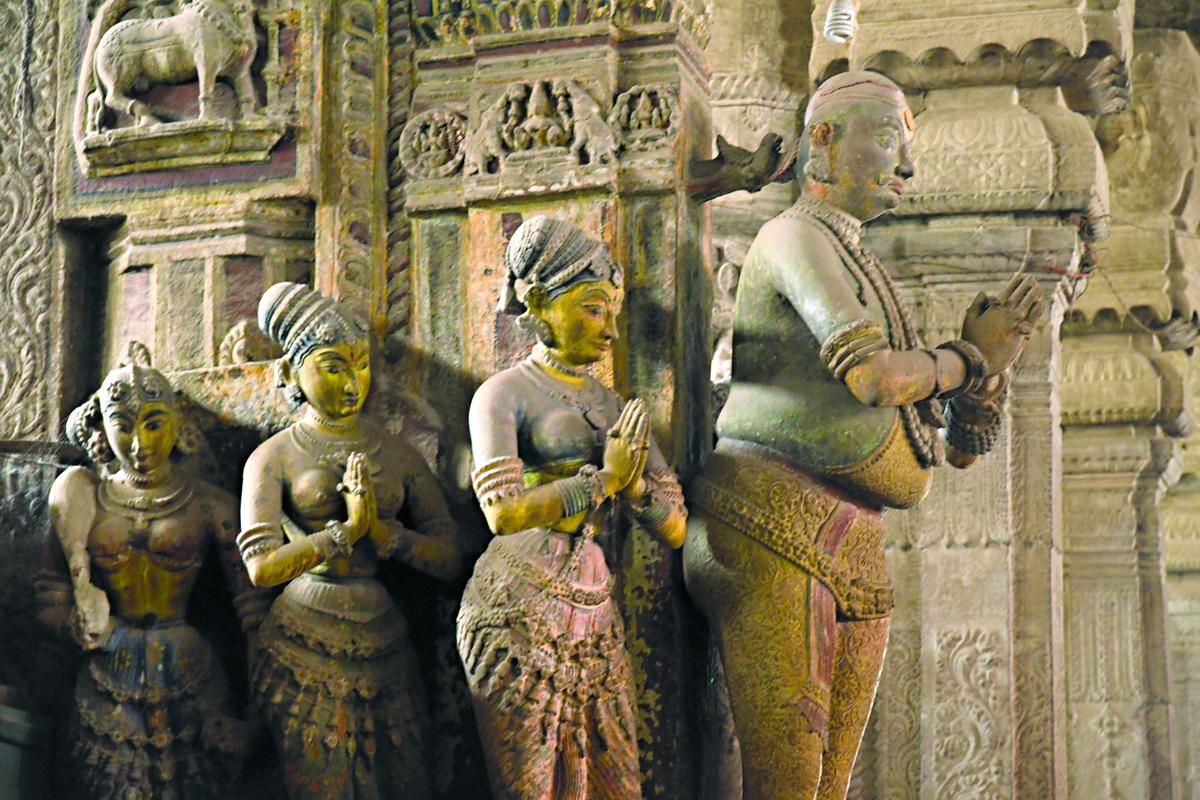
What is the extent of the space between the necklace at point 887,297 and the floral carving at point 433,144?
987 millimetres

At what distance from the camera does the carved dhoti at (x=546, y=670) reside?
246 inches

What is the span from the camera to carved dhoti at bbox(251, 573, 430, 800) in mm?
6461

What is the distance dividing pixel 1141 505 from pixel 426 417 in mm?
5999

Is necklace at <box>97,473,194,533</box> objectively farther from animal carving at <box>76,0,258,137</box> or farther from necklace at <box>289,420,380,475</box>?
animal carving at <box>76,0,258,137</box>

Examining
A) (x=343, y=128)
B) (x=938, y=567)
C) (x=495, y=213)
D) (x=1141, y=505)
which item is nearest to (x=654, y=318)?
(x=495, y=213)

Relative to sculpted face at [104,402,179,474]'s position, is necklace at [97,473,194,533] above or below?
below

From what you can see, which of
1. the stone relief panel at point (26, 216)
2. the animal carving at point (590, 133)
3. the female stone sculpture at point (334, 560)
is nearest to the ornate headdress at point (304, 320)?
the female stone sculpture at point (334, 560)

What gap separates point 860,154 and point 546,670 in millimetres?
1677

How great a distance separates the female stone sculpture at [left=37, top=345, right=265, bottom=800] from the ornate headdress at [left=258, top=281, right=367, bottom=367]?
0.41 m

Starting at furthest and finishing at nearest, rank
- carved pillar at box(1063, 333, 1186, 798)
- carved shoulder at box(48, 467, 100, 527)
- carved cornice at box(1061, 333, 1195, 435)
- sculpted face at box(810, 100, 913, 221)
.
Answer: carved cornice at box(1061, 333, 1195, 435), carved pillar at box(1063, 333, 1186, 798), sculpted face at box(810, 100, 913, 221), carved shoulder at box(48, 467, 100, 527)

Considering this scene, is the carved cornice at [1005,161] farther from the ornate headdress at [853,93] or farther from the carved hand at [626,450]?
the carved hand at [626,450]

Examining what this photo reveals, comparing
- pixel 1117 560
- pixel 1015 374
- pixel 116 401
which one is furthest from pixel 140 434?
pixel 1117 560

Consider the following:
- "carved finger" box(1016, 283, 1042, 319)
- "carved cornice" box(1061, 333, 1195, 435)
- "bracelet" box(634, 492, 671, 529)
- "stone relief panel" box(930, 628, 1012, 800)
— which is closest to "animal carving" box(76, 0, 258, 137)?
"bracelet" box(634, 492, 671, 529)

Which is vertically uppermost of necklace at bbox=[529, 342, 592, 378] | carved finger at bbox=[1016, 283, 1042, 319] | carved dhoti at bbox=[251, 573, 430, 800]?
carved finger at bbox=[1016, 283, 1042, 319]
